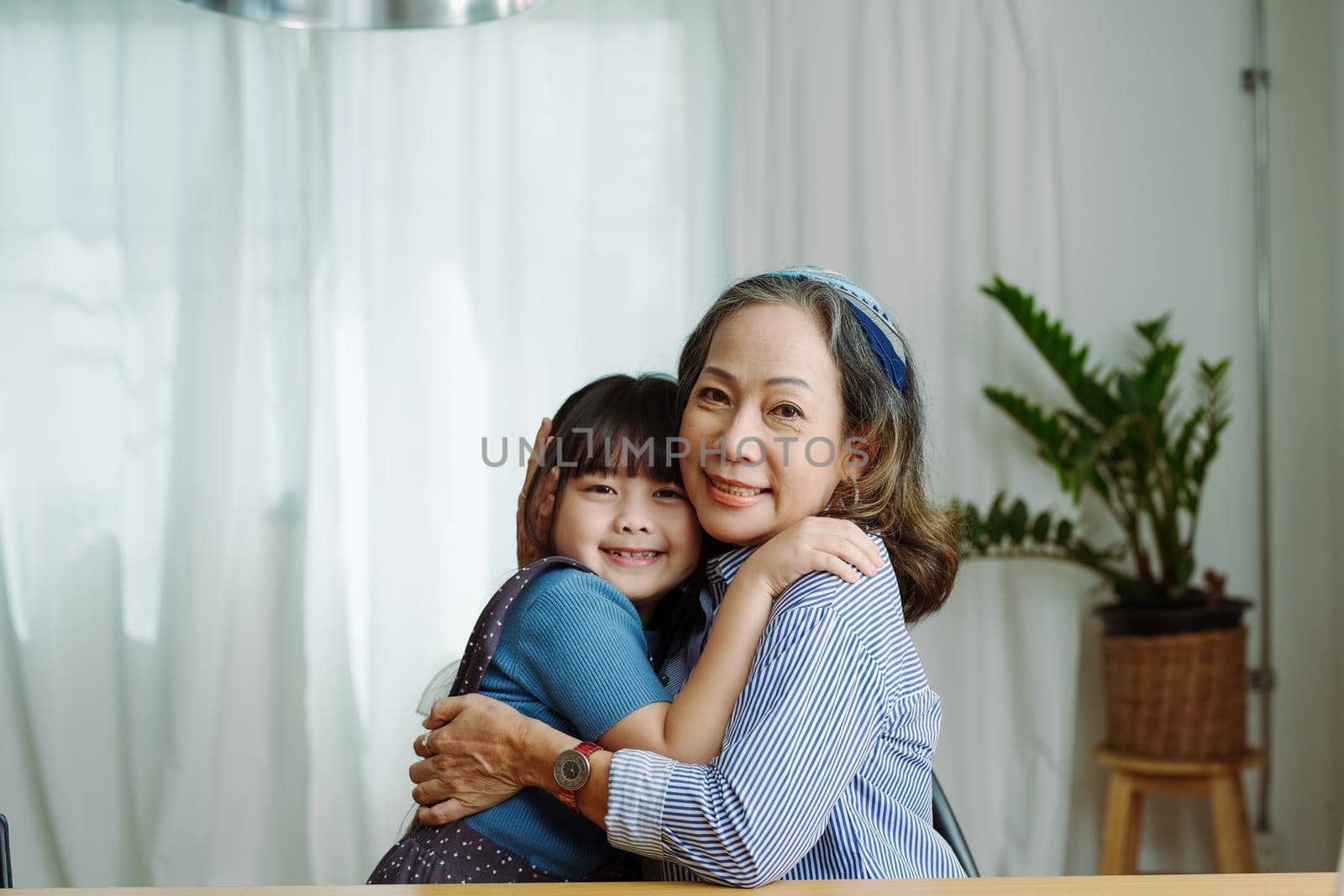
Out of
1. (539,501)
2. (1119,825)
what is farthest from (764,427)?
(1119,825)

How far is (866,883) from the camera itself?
918mm

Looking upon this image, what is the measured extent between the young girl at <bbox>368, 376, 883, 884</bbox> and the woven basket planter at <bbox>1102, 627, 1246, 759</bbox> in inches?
73.3

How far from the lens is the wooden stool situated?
2822 mm

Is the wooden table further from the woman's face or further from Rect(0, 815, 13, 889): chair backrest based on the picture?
the woman's face

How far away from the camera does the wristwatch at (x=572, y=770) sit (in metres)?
0.99

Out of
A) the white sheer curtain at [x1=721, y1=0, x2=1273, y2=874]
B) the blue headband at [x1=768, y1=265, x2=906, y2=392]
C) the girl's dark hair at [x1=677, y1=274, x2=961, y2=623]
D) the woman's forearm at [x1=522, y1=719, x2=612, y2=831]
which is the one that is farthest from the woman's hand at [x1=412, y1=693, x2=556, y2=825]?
the white sheer curtain at [x1=721, y1=0, x2=1273, y2=874]

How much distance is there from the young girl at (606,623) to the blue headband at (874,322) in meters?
0.23

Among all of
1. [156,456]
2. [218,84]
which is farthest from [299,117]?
[156,456]

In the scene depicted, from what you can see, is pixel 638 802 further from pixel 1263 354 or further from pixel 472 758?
pixel 1263 354

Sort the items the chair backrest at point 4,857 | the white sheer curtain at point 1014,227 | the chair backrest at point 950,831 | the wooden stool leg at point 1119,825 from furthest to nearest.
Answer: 1. the white sheer curtain at point 1014,227
2. the wooden stool leg at point 1119,825
3. the chair backrest at point 950,831
4. the chair backrest at point 4,857

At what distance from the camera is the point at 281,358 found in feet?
10.7

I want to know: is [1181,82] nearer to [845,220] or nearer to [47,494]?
[845,220]

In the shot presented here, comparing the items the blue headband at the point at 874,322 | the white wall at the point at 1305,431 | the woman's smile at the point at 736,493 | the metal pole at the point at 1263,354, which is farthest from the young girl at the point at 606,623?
the white wall at the point at 1305,431

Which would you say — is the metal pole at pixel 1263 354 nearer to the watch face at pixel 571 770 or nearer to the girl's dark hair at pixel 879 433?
the girl's dark hair at pixel 879 433
